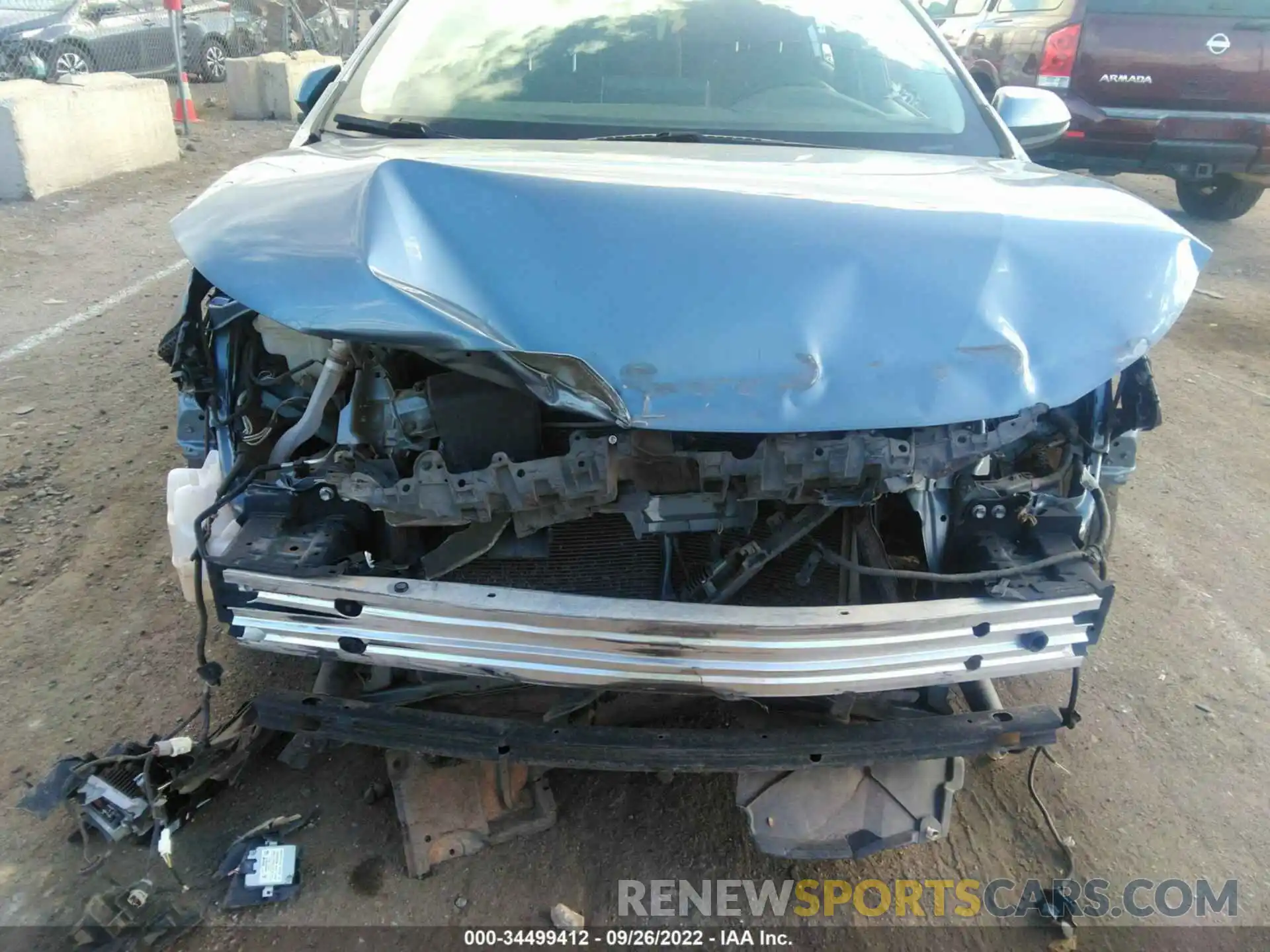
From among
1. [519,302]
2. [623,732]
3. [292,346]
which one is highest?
[519,302]

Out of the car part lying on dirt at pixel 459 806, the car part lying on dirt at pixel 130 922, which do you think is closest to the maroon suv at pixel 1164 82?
the car part lying on dirt at pixel 459 806

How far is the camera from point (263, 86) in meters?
11.4

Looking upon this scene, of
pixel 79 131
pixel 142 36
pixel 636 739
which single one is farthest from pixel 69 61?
pixel 636 739

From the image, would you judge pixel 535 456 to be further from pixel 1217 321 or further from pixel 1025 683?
pixel 1217 321

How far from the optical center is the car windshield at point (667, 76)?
2.82 m

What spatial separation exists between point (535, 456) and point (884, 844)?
1.26 m

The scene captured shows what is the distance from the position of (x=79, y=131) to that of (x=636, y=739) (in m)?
8.45

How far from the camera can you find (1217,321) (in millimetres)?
6312

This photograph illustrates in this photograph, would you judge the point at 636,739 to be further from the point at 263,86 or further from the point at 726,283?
the point at 263,86

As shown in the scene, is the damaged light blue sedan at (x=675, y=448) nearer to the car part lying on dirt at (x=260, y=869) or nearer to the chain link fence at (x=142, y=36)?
the car part lying on dirt at (x=260, y=869)

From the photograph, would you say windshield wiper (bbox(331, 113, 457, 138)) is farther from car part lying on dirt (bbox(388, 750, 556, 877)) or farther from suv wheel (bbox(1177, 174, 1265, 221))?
suv wheel (bbox(1177, 174, 1265, 221))

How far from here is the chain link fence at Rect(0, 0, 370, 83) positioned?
31.6ft

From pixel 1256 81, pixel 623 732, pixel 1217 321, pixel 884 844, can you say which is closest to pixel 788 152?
pixel 623 732

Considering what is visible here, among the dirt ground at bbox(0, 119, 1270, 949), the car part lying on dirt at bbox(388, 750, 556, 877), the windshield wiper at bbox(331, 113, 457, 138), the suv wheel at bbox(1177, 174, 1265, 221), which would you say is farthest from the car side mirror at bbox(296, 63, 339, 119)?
the suv wheel at bbox(1177, 174, 1265, 221)
